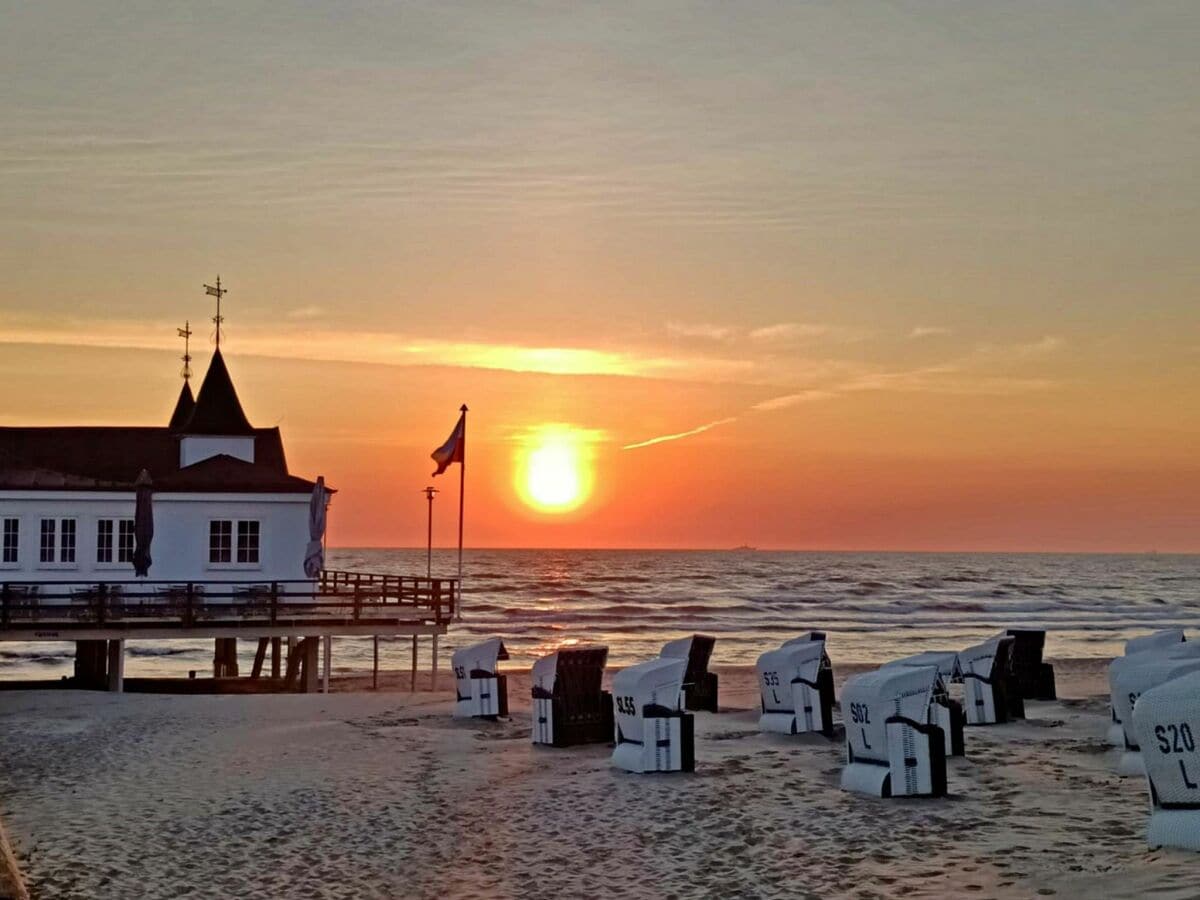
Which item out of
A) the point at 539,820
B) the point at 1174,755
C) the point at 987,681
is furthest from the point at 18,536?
the point at 1174,755

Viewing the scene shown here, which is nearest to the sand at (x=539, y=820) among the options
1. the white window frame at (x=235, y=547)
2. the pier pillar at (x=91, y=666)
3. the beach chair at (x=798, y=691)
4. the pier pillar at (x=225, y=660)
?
the beach chair at (x=798, y=691)

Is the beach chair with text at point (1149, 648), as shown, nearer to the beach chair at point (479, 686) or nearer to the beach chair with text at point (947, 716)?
the beach chair with text at point (947, 716)

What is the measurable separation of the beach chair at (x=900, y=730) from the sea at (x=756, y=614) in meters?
31.3

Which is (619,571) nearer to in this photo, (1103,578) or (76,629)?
(1103,578)

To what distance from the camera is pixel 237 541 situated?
3077cm

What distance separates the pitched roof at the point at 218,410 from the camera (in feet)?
110

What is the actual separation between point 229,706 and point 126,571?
6.94m

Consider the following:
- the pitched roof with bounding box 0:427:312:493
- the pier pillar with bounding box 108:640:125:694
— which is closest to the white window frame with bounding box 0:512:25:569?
the pitched roof with bounding box 0:427:312:493

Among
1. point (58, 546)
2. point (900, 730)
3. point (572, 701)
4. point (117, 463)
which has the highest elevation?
point (117, 463)

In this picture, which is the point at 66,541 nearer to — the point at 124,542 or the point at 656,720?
the point at 124,542

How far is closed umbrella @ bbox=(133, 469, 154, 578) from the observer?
29922mm

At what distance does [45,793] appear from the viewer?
15.4 metres

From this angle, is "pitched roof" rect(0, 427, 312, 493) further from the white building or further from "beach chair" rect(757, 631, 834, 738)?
"beach chair" rect(757, 631, 834, 738)

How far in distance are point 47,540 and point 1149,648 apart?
73.1 ft
